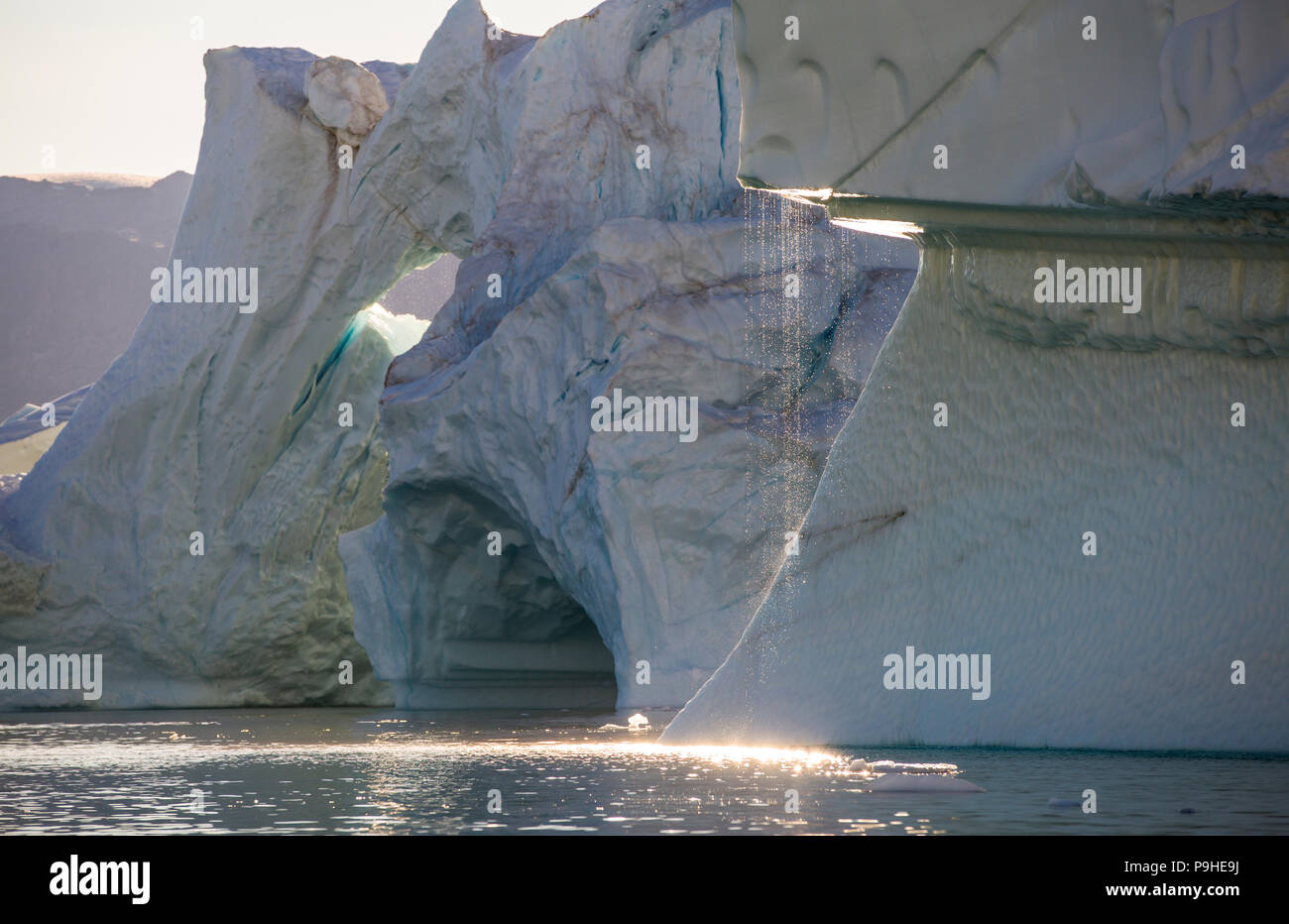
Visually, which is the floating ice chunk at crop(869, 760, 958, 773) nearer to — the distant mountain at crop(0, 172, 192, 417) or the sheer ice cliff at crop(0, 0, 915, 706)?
the sheer ice cliff at crop(0, 0, 915, 706)

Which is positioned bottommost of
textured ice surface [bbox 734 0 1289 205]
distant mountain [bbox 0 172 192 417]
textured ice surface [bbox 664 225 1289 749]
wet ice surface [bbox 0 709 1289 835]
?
wet ice surface [bbox 0 709 1289 835]

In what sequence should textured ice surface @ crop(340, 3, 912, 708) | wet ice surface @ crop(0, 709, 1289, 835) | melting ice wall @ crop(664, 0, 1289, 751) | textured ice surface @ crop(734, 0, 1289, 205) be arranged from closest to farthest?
wet ice surface @ crop(0, 709, 1289, 835) < textured ice surface @ crop(734, 0, 1289, 205) < melting ice wall @ crop(664, 0, 1289, 751) < textured ice surface @ crop(340, 3, 912, 708)

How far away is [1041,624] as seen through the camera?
9.16 metres

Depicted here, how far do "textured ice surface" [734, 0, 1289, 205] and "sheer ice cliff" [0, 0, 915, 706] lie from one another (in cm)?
602

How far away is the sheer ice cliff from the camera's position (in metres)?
15.1

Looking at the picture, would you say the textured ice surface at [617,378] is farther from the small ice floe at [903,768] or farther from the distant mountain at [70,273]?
the distant mountain at [70,273]

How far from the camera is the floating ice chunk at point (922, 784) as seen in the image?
6766mm

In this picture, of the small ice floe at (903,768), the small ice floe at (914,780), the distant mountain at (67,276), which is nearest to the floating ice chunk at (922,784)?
the small ice floe at (914,780)

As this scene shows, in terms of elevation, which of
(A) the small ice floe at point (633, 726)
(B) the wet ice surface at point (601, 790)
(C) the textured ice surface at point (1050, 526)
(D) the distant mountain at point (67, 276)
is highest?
(D) the distant mountain at point (67, 276)

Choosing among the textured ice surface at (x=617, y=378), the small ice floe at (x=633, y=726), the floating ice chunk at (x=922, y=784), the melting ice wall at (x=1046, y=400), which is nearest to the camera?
the floating ice chunk at (x=922, y=784)

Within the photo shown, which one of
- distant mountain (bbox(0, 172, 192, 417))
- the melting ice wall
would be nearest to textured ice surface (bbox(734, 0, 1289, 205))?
the melting ice wall

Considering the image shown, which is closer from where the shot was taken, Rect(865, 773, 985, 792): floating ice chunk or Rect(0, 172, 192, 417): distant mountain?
Rect(865, 773, 985, 792): floating ice chunk

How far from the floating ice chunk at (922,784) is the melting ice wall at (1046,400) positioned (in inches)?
92.7
